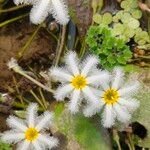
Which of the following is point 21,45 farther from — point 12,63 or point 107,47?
point 107,47

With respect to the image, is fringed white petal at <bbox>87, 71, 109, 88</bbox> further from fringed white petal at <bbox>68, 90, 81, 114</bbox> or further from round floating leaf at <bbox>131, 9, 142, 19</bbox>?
round floating leaf at <bbox>131, 9, 142, 19</bbox>

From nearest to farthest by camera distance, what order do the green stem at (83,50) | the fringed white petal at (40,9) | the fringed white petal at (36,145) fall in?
1. the fringed white petal at (40,9)
2. the fringed white petal at (36,145)
3. the green stem at (83,50)

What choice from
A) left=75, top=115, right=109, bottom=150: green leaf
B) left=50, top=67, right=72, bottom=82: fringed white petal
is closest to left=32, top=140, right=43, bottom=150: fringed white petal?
left=75, top=115, right=109, bottom=150: green leaf

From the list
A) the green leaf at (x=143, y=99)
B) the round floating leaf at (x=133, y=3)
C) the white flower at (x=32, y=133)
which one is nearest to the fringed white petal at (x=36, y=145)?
the white flower at (x=32, y=133)

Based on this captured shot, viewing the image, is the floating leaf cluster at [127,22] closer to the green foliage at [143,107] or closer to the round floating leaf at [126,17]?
the round floating leaf at [126,17]

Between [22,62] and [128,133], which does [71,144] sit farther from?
[22,62]

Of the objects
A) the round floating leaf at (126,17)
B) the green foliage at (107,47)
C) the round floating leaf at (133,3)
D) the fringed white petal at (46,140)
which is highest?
the round floating leaf at (133,3)
